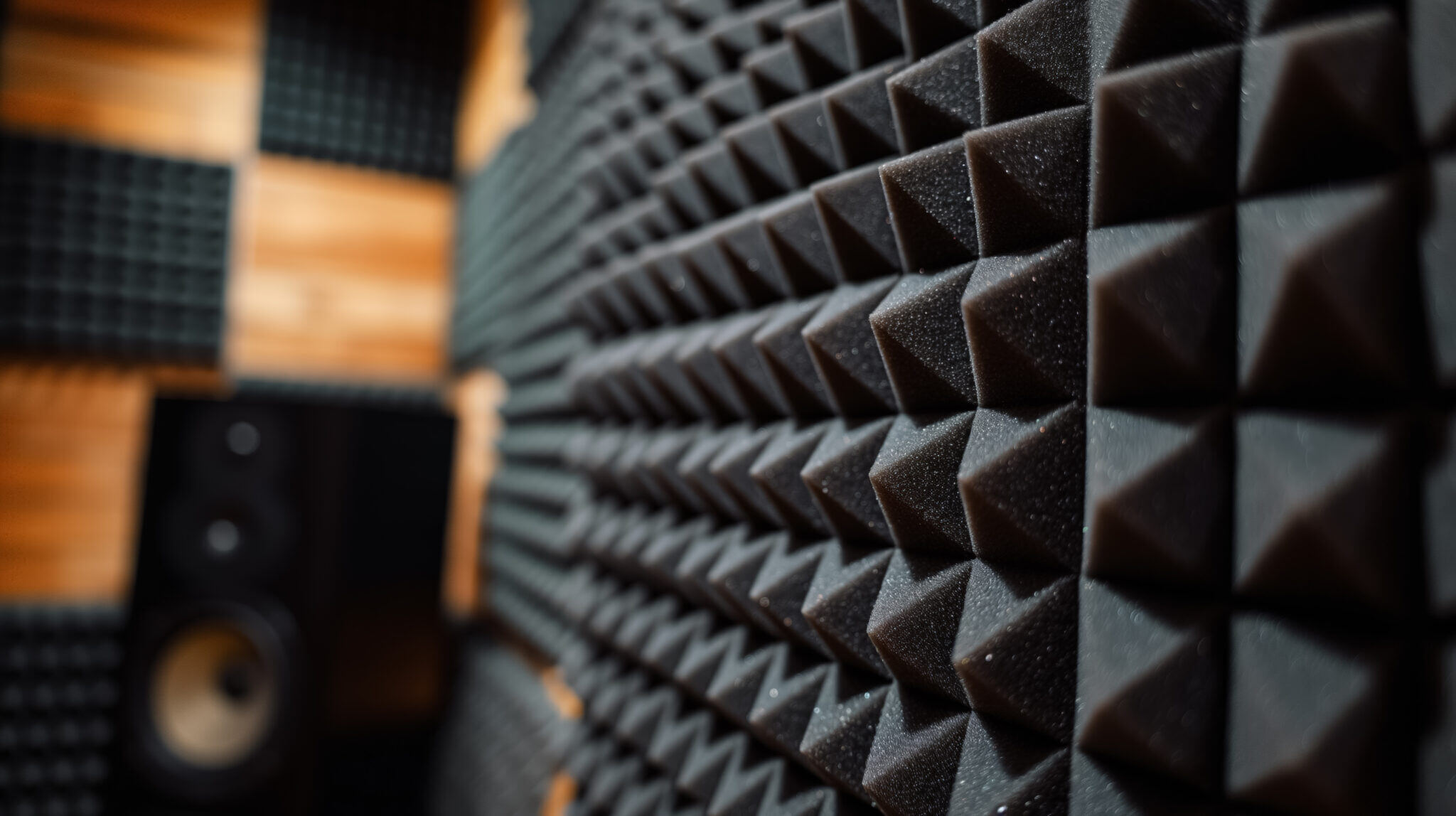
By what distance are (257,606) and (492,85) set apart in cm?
149

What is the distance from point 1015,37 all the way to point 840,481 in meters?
0.33

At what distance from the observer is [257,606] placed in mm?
1557

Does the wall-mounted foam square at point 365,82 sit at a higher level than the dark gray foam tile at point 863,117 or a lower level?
higher

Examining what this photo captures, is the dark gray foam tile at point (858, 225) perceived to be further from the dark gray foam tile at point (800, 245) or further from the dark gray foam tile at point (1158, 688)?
the dark gray foam tile at point (1158, 688)

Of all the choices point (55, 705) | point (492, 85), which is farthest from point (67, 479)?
point (492, 85)

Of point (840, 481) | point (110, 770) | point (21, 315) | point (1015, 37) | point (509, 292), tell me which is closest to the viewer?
point (1015, 37)

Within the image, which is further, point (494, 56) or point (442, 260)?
point (442, 260)

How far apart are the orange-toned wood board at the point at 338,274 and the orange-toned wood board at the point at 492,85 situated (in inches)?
7.9

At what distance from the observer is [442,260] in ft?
8.17

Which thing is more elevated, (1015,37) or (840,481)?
(1015,37)

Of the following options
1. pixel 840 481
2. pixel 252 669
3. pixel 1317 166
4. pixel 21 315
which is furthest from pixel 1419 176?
pixel 21 315

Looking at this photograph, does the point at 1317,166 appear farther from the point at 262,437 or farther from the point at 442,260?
the point at 442,260

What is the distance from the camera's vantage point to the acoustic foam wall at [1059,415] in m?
0.33

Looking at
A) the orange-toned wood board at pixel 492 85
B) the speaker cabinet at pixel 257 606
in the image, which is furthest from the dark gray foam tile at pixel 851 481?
the orange-toned wood board at pixel 492 85
